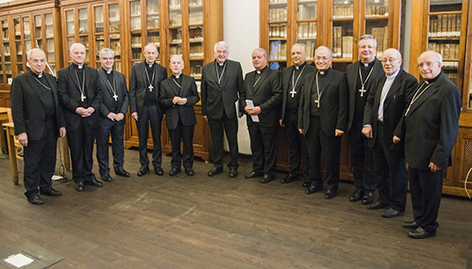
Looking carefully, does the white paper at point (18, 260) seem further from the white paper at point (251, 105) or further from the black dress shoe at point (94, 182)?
the white paper at point (251, 105)

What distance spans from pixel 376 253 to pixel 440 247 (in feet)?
1.86

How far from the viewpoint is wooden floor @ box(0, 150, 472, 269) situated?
317 centimetres

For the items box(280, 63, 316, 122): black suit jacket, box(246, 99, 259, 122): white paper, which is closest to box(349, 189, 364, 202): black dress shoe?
box(280, 63, 316, 122): black suit jacket

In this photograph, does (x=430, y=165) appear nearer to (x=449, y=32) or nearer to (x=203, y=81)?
(x=449, y=32)

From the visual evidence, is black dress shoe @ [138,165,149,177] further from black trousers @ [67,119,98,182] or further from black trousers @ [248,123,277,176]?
black trousers @ [248,123,277,176]

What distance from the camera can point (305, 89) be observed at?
4711mm

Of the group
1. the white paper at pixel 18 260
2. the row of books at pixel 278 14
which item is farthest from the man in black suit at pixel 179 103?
the white paper at pixel 18 260

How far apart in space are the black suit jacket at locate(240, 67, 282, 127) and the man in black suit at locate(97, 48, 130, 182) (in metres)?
1.66

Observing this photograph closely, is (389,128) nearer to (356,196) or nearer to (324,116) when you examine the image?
(324,116)

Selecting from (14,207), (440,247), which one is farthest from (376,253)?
(14,207)

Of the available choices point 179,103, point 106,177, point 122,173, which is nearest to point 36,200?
point 106,177

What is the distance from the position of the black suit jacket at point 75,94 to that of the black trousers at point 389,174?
3.22 metres

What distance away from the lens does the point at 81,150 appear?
5031 millimetres

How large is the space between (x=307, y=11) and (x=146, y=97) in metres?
2.38
